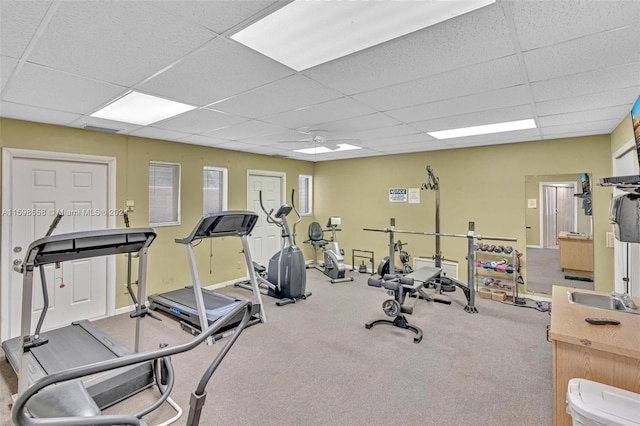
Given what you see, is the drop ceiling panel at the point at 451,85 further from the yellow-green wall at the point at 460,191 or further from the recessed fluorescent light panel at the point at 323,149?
the yellow-green wall at the point at 460,191

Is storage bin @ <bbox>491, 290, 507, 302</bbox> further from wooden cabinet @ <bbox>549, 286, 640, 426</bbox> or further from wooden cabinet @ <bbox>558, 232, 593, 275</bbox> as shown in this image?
wooden cabinet @ <bbox>549, 286, 640, 426</bbox>

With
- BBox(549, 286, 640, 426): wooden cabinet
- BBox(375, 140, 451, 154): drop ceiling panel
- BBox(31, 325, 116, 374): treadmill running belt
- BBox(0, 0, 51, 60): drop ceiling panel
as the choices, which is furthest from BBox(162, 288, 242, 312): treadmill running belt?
BBox(375, 140, 451, 154): drop ceiling panel

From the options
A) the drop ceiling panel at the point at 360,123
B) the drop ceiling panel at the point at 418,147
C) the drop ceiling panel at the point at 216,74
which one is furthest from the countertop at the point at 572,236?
the drop ceiling panel at the point at 216,74

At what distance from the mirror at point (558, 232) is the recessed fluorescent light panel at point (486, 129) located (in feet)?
4.04

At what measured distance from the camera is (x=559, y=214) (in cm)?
425

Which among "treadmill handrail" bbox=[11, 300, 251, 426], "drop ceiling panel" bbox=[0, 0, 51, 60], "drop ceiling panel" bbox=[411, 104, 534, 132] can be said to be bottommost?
"treadmill handrail" bbox=[11, 300, 251, 426]

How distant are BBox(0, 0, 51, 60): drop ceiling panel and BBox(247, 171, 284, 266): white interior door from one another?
3930 mm

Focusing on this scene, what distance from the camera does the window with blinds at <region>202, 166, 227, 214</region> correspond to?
16.7ft

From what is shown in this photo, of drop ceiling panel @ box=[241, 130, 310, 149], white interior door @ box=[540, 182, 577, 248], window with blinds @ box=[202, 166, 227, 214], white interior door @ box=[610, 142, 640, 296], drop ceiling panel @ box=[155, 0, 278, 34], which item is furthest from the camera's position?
window with blinds @ box=[202, 166, 227, 214]

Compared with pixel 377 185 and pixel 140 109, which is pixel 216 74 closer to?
pixel 140 109

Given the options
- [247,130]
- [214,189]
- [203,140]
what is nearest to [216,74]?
[247,130]

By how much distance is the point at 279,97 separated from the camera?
259 centimetres

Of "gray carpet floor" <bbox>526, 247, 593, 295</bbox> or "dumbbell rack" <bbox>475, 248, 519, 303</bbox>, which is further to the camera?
"dumbbell rack" <bbox>475, 248, 519, 303</bbox>

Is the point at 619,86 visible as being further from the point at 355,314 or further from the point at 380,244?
the point at 380,244
